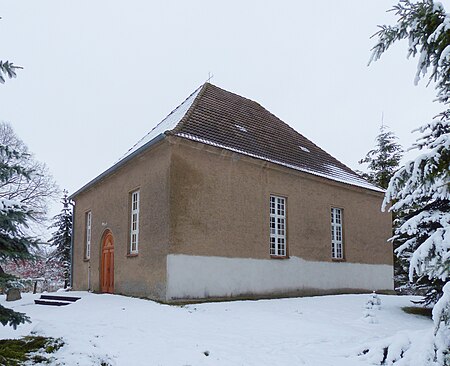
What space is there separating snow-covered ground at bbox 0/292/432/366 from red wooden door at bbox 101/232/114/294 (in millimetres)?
2175

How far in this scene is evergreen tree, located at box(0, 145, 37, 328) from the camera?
614 cm

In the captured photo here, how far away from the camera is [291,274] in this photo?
54.6 feet

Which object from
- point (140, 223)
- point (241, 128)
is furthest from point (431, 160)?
point (241, 128)

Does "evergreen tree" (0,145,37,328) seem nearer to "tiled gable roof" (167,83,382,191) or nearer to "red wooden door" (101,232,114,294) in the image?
"tiled gable roof" (167,83,382,191)

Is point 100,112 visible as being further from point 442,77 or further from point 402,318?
point 442,77

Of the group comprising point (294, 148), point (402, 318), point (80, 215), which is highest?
point (294, 148)

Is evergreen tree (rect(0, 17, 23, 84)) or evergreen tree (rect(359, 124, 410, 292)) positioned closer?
evergreen tree (rect(0, 17, 23, 84))

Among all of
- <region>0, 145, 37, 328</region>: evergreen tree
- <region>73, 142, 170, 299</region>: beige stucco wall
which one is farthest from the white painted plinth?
<region>0, 145, 37, 328</region>: evergreen tree

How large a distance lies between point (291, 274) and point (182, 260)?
5.07m

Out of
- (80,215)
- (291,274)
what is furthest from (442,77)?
(80,215)

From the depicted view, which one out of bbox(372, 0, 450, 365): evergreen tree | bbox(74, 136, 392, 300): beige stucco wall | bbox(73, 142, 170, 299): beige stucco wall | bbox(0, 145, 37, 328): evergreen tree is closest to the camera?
bbox(372, 0, 450, 365): evergreen tree

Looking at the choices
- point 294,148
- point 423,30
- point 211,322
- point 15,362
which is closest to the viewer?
point 423,30

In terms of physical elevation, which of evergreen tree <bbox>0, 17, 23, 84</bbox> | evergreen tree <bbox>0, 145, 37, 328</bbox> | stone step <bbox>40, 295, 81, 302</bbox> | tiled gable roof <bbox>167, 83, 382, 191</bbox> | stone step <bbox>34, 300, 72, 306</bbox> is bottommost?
stone step <bbox>34, 300, 72, 306</bbox>

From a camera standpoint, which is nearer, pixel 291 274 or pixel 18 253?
pixel 18 253
